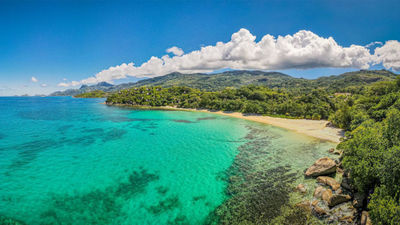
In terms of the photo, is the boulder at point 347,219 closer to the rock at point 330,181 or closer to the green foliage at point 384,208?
the green foliage at point 384,208

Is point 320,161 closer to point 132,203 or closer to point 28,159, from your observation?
point 132,203

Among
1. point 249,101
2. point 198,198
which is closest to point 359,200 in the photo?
point 198,198

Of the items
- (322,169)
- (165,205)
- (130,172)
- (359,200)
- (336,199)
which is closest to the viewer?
(359,200)

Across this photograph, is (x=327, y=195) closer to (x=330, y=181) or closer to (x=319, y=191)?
(x=319, y=191)

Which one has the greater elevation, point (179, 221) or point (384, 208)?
point (384, 208)

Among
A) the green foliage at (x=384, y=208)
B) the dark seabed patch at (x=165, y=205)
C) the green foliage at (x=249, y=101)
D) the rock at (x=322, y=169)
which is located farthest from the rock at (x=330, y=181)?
the green foliage at (x=249, y=101)

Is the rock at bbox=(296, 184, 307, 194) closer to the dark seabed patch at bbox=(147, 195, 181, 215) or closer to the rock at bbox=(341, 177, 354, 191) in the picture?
the rock at bbox=(341, 177, 354, 191)

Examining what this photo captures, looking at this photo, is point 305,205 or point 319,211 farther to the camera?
point 305,205
